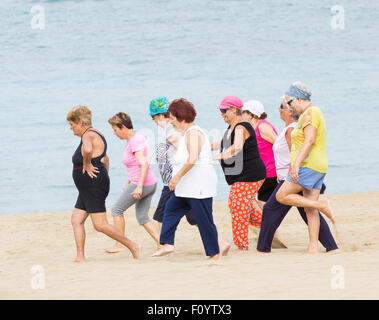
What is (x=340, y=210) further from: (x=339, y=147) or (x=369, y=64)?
(x=369, y=64)

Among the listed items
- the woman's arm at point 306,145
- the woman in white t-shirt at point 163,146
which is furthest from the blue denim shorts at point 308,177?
the woman in white t-shirt at point 163,146

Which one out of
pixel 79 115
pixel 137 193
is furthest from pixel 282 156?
pixel 79 115

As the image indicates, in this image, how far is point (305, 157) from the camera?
246 inches

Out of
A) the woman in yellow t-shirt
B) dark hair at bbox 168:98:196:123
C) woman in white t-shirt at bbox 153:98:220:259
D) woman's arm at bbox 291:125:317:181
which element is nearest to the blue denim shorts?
the woman in yellow t-shirt

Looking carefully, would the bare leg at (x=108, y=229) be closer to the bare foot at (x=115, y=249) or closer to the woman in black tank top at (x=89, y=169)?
the woman in black tank top at (x=89, y=169)

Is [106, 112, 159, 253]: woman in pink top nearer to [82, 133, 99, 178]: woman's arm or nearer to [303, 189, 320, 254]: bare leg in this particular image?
[82, 133, 99, 178]: woman's arm

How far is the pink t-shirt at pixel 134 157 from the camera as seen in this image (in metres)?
7.27

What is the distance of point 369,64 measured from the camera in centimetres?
4878

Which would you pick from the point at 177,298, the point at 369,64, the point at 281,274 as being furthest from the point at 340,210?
the point at 369,64

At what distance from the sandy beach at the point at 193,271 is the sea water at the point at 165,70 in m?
8.89

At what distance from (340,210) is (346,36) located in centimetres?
4789

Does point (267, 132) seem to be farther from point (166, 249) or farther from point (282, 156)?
point (166, 249)

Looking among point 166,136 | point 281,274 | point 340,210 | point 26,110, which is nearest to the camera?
point 281,274

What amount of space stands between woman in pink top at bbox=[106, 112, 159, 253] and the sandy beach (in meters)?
0.45
